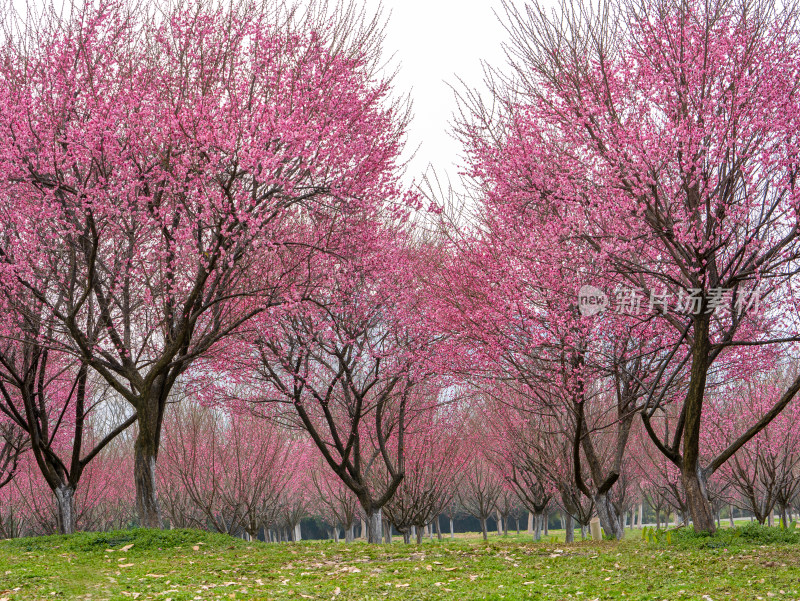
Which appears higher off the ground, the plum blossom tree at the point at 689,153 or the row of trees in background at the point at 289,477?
the plum blossom tree at the point at 689,153

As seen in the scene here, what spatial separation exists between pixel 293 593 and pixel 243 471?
13.6 metres

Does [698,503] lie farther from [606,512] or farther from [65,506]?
[65,506]

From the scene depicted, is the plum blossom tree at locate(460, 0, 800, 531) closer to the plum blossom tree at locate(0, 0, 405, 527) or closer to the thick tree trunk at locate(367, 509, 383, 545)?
the plum blossom tree at locate(0, 0, 405, 527)

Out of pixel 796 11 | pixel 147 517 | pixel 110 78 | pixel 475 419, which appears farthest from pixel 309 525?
pixel 796 11

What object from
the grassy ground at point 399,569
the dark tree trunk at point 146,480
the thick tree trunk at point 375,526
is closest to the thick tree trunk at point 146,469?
the dark tree trunk at point 146,480

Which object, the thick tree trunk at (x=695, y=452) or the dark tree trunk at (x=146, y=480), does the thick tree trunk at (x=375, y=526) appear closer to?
the dark tree trunk at (x=146, y=480)

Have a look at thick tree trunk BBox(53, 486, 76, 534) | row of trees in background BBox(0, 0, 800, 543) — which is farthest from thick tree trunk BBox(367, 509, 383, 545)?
thick tree trunk BBox(53, 486, 76, 534)

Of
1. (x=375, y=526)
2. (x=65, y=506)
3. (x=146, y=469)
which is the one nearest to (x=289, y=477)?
(x=375, y=526)

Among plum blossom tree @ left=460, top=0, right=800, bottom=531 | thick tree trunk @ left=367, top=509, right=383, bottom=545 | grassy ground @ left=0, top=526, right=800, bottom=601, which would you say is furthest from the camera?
thick tree trunk @ left=367, top=509, right=383, bottom=545

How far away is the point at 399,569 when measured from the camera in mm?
8203

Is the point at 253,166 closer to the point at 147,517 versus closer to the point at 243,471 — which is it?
the point at 147,517

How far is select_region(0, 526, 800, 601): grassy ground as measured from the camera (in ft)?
20.9

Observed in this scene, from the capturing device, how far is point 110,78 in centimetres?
1115

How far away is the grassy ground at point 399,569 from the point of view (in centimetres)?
636
